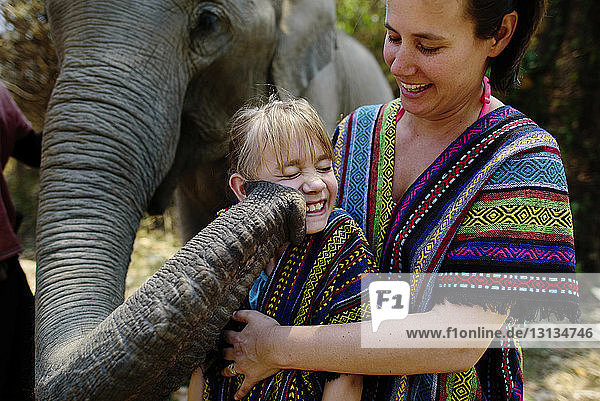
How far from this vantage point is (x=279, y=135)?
1529 mm

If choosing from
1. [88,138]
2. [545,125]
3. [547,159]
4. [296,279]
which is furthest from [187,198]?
[545,125]

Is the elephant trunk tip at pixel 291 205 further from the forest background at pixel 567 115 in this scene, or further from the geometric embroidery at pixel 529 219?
the forest background at pixel 567 115

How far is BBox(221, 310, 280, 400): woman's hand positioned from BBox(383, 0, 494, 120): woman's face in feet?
2.16

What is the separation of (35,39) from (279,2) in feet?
3.93

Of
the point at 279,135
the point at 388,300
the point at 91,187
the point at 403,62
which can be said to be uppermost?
the point at 403,62

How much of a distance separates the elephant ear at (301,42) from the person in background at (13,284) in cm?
117

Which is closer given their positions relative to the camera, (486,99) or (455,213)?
(455,213)

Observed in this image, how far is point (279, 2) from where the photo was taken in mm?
3031

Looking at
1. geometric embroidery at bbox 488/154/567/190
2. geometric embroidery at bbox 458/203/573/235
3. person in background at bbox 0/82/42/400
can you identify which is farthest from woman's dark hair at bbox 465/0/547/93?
person in background at bbox 0/82/42/400

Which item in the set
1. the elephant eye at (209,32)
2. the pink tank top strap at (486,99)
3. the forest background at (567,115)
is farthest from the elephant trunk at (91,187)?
the forest background at (567,115)

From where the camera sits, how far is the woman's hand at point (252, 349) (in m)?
1.47

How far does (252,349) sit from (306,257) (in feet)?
0.85

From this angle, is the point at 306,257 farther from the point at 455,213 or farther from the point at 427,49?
the point at 427,49

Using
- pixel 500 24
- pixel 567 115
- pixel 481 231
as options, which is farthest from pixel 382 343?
pixel 567 115
